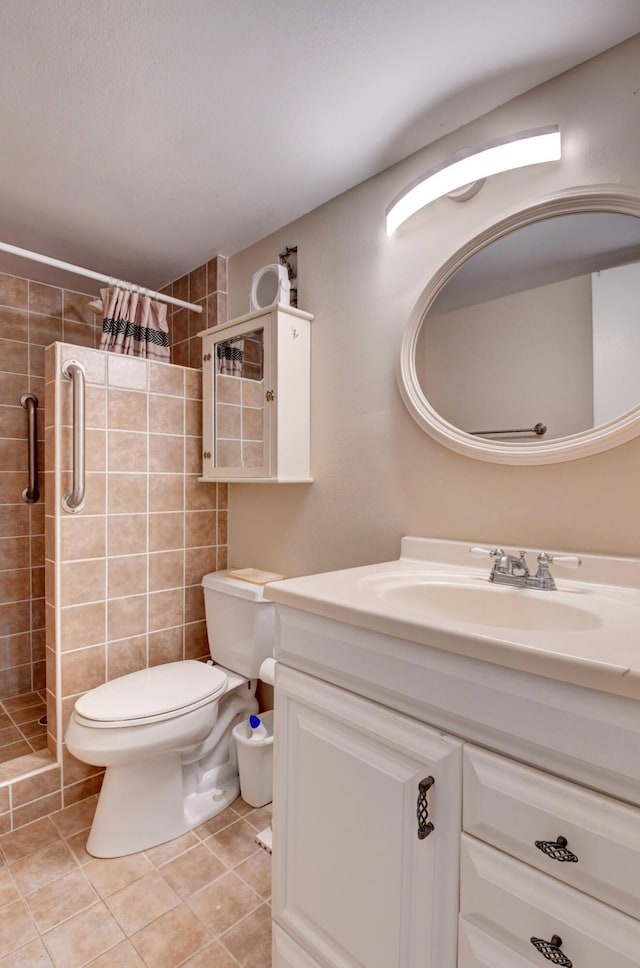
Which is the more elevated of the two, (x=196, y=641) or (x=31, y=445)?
(x=31, y=445)

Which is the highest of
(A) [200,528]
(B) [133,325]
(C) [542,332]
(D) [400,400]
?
(B) [133,325]

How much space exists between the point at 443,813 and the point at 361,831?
0.62 ft

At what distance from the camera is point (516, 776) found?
2.10ft

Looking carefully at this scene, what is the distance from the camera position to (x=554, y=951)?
1.95 feet

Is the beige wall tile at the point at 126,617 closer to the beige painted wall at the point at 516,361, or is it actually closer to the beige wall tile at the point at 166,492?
the beige wall tile at the point at 166,492

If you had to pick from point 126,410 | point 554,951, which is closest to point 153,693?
point 126,410

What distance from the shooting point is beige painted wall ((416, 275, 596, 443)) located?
1103 millimetres

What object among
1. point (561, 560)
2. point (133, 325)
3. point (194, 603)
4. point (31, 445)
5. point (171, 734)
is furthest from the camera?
point (31, 445)

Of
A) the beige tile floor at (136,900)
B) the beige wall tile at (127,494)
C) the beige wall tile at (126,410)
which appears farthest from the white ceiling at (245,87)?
the beige tile floor at (136,900)

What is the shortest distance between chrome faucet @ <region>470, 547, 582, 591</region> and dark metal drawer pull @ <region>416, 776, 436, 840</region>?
49 centimetres

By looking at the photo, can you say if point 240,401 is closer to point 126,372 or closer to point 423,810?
point 126,372

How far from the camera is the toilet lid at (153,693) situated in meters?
1.38

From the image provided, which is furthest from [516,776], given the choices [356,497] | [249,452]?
[249,452]

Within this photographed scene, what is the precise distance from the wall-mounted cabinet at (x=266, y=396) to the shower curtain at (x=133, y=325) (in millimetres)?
288
